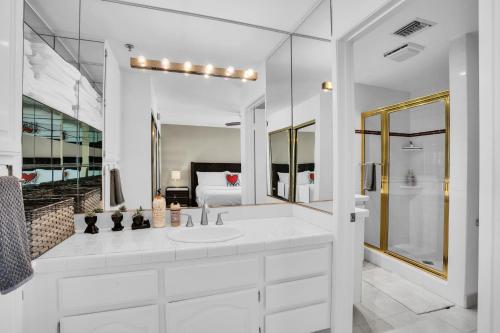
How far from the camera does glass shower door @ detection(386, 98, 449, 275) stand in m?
3.05

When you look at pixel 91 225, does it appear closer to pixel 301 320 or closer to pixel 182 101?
pixel 182 101

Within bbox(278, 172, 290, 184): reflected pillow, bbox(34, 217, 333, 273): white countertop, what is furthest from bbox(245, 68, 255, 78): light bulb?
bbox(34, 217, 333, 273): white countertop

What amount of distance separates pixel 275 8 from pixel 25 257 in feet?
6.68

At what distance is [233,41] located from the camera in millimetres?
2012

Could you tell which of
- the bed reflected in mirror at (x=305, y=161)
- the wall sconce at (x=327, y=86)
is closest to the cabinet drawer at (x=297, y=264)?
the bed reflected in mirror at (x=305, y=161)

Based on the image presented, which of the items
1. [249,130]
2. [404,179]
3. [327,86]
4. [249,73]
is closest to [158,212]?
[249,130]

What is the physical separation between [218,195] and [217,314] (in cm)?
87

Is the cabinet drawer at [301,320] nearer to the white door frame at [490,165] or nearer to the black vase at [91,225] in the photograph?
the white door frame at [490,165]

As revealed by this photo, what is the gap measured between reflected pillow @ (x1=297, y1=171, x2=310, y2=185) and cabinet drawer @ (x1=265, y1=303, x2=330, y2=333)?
0.89 m

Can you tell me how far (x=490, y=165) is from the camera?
2.85 feet

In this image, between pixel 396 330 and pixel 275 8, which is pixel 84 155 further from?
pixel 396 330

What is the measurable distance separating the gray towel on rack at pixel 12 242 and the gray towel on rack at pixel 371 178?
3419 millimetres

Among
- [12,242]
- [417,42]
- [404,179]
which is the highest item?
[417,42]

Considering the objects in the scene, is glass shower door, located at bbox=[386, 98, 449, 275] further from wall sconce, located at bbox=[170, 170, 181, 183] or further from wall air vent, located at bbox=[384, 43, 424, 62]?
wall sconce, located at bbox=[170, 170, 181, 183]
